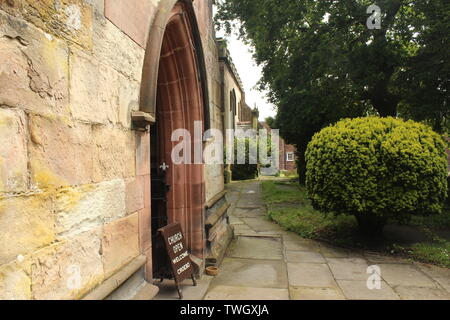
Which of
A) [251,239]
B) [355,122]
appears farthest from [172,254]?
[355,122]

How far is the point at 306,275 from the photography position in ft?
14.5

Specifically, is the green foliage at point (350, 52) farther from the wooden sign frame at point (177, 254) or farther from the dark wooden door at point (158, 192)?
the wooden sign frame at point (177, 254)

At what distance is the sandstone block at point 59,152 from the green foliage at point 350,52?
6949 millimetres

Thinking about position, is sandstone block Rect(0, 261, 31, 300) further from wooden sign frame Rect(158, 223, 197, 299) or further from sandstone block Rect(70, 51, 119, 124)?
wooden sign frame Rect(158, 223, 197, 299)

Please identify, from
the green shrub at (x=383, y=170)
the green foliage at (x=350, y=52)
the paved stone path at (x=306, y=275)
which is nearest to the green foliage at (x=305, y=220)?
the paved stone path at (x=306, y=275)

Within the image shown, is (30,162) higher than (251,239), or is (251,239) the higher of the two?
(30,162)

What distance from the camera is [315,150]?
5848 mm

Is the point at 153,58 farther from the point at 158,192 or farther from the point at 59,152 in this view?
the point at 158,192

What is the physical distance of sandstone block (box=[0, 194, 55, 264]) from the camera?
1.37m

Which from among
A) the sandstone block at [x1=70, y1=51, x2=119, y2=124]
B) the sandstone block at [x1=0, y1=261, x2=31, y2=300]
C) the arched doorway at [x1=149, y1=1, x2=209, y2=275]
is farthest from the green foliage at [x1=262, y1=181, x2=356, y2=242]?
the sandstone block at [x1=0, y1=261, x2=31, y2=300]

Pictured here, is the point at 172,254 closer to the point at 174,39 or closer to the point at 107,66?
the point at 107,66

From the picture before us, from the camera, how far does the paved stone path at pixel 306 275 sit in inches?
148

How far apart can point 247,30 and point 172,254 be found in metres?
7.27

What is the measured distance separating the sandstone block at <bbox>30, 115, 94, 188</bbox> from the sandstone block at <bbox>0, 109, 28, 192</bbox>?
0.05 metres
